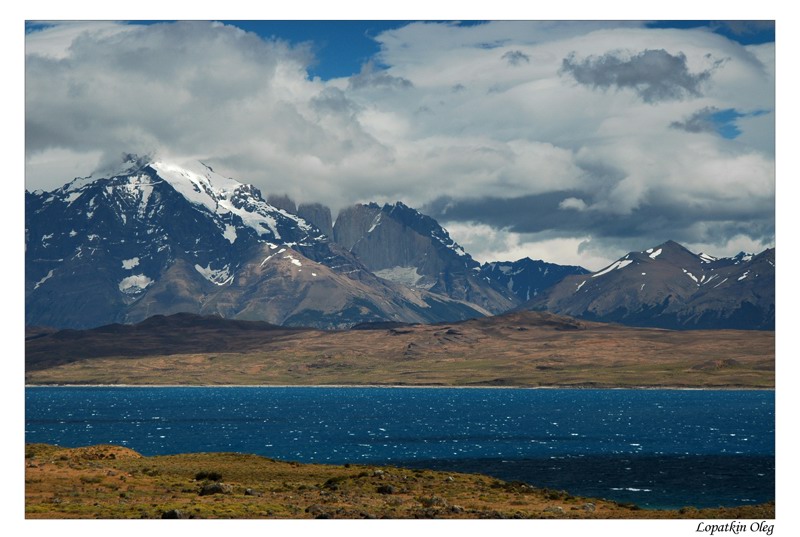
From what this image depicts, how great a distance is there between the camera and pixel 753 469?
145625 mm

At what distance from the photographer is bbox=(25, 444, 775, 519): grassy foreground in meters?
75.8

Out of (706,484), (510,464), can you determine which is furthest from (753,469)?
(510,464)

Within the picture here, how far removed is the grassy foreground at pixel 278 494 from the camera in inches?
2982

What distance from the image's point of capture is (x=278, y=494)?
288ft
